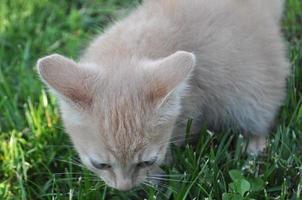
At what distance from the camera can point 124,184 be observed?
2.35 meters

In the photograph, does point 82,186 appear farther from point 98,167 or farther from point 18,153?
point 18,153

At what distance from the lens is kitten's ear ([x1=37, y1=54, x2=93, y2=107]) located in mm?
2172

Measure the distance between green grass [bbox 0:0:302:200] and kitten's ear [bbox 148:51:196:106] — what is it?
427 mm

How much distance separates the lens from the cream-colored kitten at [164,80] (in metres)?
2.23

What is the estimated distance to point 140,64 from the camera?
2387mm

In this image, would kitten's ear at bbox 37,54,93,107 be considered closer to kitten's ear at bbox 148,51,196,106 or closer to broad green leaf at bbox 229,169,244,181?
kitten's ear at bbox 148,51,196,106

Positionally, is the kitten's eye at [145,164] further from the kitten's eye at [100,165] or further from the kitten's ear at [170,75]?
the kitten's ear at [170,75]

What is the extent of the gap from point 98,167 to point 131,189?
0.19m

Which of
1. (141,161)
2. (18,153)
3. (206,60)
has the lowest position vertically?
(18,153)

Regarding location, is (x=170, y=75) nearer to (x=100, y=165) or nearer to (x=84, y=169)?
(x=100, y=165)

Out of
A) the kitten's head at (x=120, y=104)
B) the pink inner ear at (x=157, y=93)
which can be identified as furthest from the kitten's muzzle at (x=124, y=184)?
the pink inner ear at (x=157, y=93)

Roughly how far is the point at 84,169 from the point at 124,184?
290 mm

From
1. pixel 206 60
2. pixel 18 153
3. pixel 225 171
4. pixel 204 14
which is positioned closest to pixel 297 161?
pixel 225 171

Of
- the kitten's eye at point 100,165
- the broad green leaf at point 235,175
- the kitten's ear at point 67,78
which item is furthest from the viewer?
the broad green leaf at point 235,175
